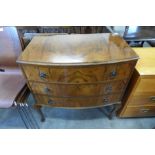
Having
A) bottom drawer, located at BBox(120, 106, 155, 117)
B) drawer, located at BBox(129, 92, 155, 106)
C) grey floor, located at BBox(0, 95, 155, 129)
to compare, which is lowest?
grey floor, located at BBox(0, 95, 155, 129)

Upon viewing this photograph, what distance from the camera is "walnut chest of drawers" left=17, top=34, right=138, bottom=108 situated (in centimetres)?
94

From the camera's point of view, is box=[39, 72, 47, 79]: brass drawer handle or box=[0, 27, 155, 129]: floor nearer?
box=[39, 72, 47, 79]: brass drawer handle

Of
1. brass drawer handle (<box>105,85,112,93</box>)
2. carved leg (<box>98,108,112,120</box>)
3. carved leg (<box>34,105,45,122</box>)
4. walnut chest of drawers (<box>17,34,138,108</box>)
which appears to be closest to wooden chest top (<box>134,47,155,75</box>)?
walnut chest of drawers (<box>17,34,138,108</box>)

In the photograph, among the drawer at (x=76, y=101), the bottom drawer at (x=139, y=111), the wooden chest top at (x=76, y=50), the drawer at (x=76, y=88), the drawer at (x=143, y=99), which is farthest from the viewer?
the bottom drawer at (x=139, y=111)

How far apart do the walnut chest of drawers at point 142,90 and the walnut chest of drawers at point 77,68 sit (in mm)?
129

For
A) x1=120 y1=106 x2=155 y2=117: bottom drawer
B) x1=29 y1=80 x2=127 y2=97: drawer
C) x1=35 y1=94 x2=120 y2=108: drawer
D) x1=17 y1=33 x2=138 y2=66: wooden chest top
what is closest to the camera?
x1=17 y1=33 x2=138 y2=66: wooden chest top

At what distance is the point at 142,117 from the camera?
5.20ft

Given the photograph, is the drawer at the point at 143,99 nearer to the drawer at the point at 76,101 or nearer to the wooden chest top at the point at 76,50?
the drawer at the point at 76,101

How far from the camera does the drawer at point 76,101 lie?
1.19 metres

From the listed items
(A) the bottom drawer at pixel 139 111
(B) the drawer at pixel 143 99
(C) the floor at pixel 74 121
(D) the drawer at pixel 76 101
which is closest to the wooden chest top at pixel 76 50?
(D) the drawer at pixel 76 101

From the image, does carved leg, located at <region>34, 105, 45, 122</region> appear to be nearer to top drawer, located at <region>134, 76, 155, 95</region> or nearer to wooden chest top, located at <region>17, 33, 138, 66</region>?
wooden chest top, located at <region>17, 33, 138, 66</region>

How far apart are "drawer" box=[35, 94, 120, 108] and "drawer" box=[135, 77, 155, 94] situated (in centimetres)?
19
